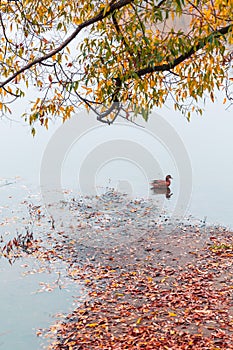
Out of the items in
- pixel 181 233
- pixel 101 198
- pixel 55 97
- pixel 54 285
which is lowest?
pixel 54 285

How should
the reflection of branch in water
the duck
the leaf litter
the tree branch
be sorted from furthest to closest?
the duck < the reflection of branch in water < the leaf litter < the tree branch

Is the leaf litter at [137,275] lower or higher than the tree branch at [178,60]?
lower

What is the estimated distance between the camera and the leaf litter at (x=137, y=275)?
18.2 feet

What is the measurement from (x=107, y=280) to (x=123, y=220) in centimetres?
398

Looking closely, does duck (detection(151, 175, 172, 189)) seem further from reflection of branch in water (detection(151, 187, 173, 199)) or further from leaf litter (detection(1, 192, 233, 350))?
leaf litter (detection(1, 192, 233, 350))

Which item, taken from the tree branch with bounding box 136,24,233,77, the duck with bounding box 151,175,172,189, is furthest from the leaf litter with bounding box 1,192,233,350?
the tree branch with bounding box 136,24,233,77

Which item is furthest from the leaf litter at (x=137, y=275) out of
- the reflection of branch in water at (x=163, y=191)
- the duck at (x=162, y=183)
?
the duck at (x=162, y=183)

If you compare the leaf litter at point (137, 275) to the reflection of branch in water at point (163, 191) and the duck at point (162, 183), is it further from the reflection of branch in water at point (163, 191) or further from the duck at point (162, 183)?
the duck at point (162, 183)

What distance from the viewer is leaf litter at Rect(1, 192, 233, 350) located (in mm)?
5547

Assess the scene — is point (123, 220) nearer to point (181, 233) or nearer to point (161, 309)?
point (181, 233)

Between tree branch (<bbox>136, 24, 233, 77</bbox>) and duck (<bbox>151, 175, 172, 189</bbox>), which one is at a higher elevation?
tree branch (<bbox>136, 24, 233, 77</bbox>)

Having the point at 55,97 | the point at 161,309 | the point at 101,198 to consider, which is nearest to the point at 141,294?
the point at 161,309

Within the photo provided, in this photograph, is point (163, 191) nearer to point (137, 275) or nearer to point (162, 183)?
point (162, 183)

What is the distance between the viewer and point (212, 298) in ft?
21.4
